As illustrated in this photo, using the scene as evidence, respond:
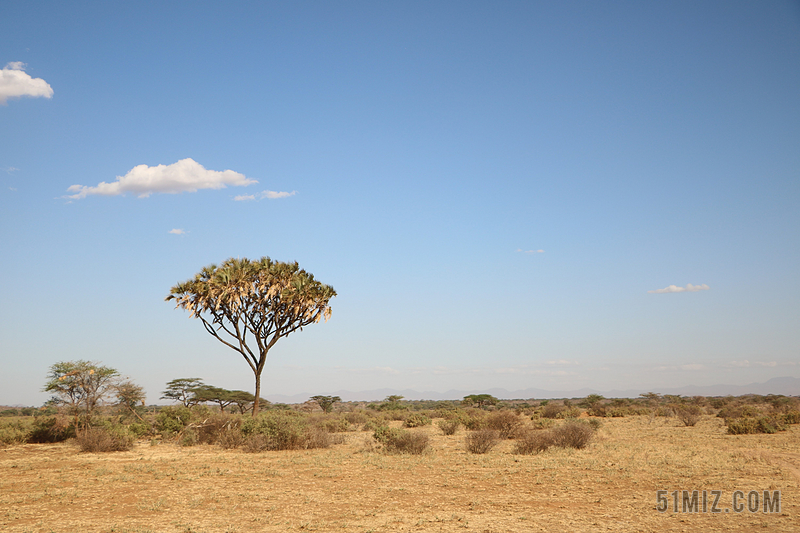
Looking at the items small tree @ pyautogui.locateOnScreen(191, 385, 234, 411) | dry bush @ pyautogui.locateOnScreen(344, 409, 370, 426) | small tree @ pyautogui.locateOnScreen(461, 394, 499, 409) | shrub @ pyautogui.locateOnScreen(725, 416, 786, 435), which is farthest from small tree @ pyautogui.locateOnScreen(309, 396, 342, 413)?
shrub @ pyautogui.locateOnScreen(725, 416, 786, 435)

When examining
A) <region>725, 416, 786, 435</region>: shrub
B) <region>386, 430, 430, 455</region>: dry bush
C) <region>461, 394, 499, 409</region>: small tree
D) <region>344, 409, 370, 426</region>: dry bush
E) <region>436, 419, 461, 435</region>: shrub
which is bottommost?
<region>461, 394, 499, 409</region>: small tree

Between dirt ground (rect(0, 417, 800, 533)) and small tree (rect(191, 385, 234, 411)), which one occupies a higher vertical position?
dirt ground (rect(0, 417, 800, 533))

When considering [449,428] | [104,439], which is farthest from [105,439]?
[449,428]

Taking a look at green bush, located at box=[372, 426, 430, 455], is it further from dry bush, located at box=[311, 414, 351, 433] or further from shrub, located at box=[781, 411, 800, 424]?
shrub, located at box=[781, 411, 800, 424]

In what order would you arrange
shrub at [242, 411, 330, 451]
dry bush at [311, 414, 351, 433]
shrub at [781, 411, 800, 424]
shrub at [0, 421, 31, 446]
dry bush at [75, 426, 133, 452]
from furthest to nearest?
shrub at [781, 411, 800, 424] < dry bush at [311, 414, 351, 433] < shrub at [0, 421, 31, 446] < shrub at [242, 411, 330, 451] < dry bush at [75, 426, 133, 452]

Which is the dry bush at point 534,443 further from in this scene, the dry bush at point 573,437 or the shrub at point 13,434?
the shrub at point 13,434

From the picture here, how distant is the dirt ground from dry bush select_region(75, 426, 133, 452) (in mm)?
561

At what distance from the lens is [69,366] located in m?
23.5

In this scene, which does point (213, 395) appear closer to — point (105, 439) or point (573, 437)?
point (105, 439)

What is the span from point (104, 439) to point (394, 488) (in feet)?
49.7

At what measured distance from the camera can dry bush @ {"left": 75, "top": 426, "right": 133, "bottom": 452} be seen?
2128 cm

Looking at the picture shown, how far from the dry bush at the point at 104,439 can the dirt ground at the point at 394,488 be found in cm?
56

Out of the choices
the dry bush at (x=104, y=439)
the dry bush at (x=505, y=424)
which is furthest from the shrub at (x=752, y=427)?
the dry bush at (x=104, y=439)

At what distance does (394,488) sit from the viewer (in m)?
13.4
